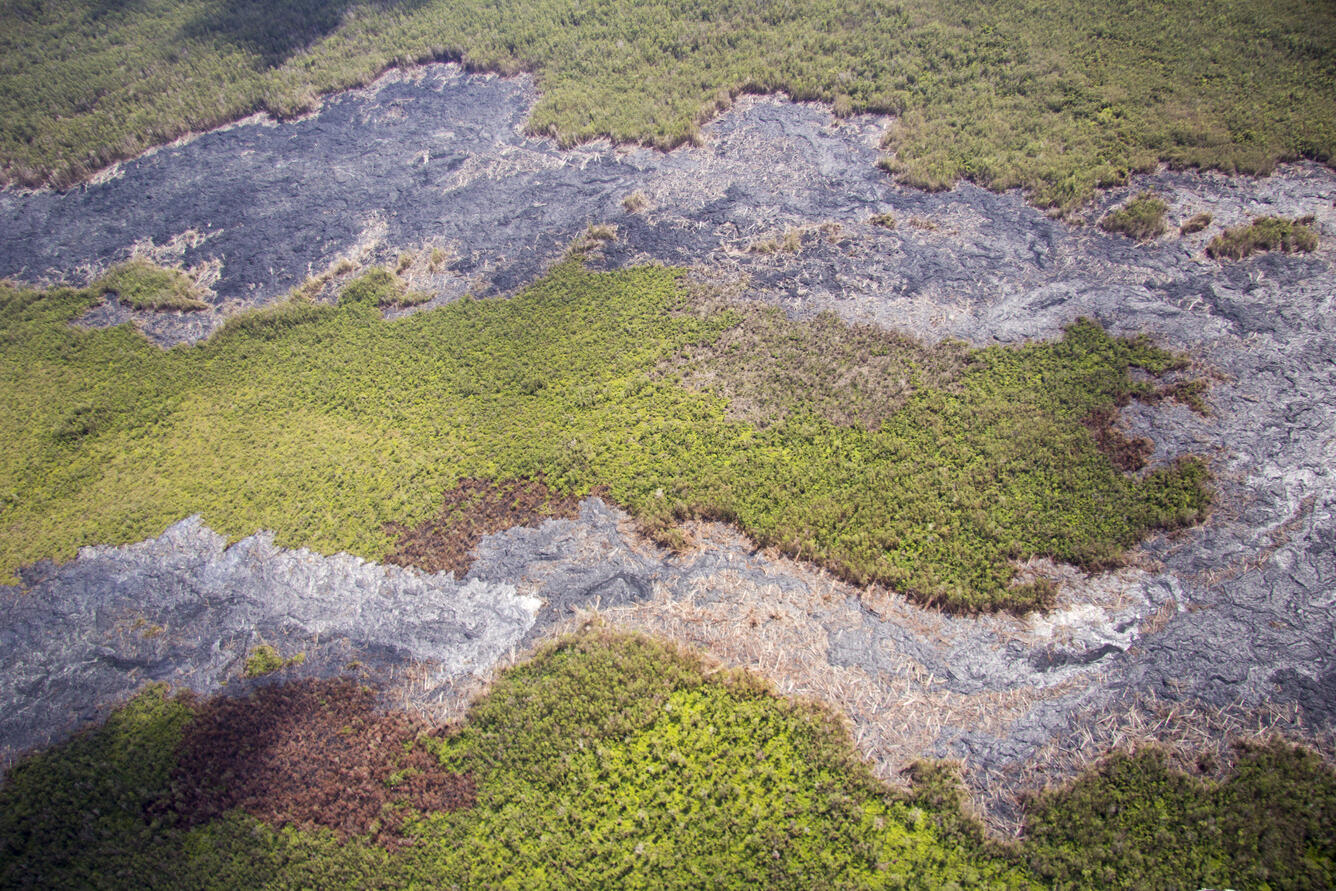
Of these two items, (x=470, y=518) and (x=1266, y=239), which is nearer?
(x=470, y=518)

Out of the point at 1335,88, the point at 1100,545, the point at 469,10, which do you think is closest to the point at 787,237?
the point at 1100,545

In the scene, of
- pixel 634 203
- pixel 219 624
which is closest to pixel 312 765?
pixel 219 624

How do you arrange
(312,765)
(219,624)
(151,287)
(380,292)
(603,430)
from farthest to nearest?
(151,287) → (380,292) → (603,430) → (219,624) → (312,765)

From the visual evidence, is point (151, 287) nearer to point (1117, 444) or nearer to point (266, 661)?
point (266, 661)

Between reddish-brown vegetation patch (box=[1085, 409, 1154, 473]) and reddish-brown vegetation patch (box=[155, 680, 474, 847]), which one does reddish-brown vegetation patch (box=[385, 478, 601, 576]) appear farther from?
reddish-brown vegetation patch (box=[1085, 409, 1154, 473])

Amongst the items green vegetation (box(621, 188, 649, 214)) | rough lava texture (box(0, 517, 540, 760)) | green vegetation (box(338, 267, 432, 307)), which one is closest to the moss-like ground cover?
rough lava texture (box(0, 517, 540, 760))

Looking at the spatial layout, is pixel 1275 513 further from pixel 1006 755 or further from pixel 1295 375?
pixel 1006 755

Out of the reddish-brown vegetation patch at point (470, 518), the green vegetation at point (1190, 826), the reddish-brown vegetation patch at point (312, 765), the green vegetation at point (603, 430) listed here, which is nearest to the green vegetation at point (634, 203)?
the green vegetation at point (603, 430)
